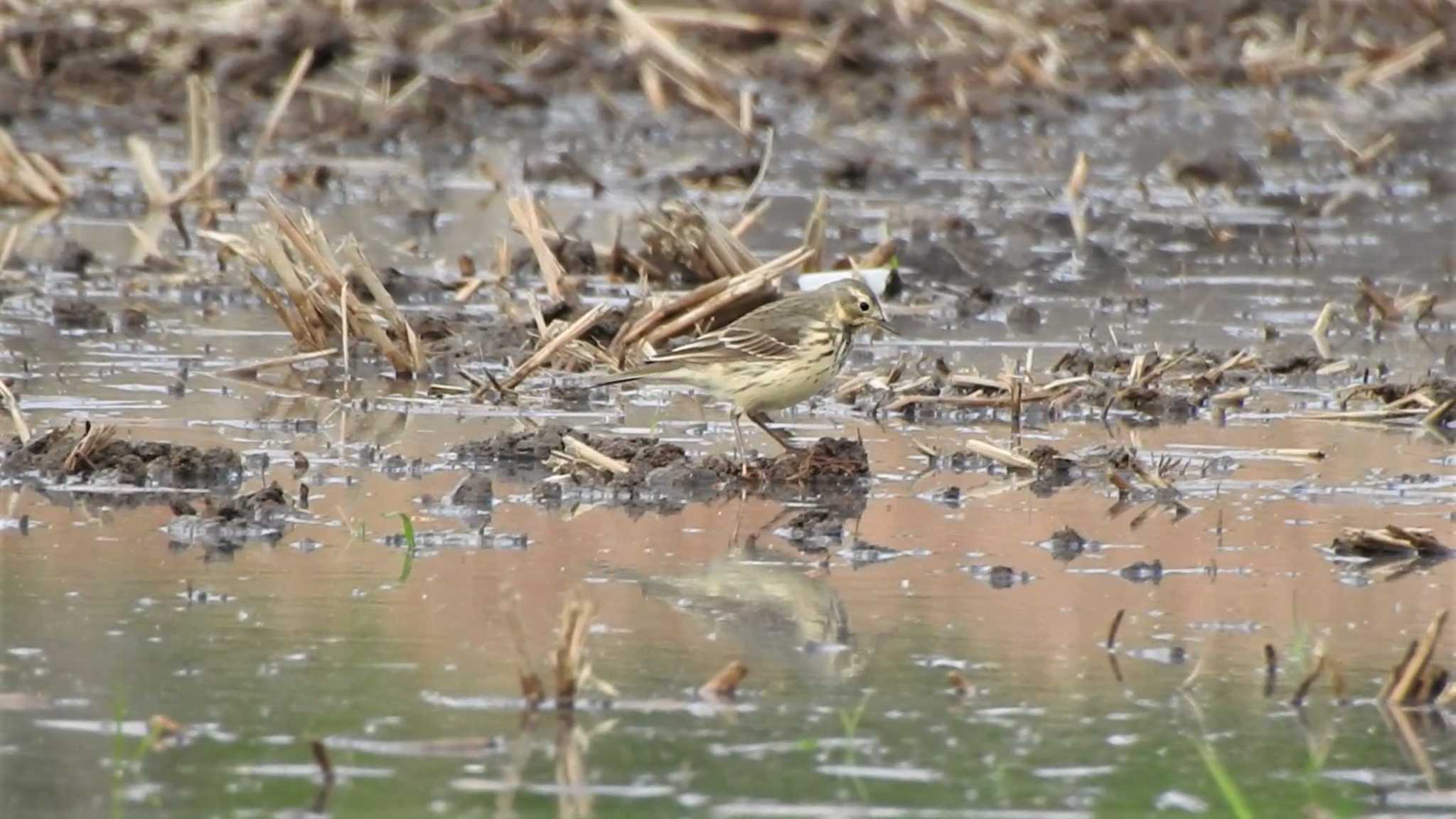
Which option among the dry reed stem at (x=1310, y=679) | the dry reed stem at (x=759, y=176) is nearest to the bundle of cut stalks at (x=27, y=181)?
the dry reed stem at (x=759, y=176)

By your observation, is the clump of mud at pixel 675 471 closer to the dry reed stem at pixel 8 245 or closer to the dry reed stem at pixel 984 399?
the dry reed stem at pixel 984 399

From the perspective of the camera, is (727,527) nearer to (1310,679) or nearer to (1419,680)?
(1310,679)

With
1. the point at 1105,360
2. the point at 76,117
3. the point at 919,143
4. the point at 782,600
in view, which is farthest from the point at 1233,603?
the point at 76,117

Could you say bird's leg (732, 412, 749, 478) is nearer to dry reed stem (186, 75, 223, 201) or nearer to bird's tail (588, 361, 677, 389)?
bird's tail (588, 361, 677, 389)

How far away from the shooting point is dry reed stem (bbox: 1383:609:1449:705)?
5637 mm

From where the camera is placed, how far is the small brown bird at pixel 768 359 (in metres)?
8.86

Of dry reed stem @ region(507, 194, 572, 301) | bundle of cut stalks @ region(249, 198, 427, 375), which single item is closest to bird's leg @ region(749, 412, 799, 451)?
bundle of cut stalks @ region(249, 198, 427, 375)

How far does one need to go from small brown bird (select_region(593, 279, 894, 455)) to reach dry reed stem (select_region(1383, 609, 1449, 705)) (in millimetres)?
3184

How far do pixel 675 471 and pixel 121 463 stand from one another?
1.63 metres

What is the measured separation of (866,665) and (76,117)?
13345mm

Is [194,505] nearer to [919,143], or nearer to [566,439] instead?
[566,439]

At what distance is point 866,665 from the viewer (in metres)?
6.03

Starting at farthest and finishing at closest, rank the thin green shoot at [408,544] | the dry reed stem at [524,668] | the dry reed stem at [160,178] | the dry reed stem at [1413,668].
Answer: the dry reed stem at [160,178]
the thin green shoot at [408,544]
the dry reed stem at [1413,668]
the dry reed stem at [524,668]

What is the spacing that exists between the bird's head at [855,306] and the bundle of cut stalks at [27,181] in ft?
20.9
